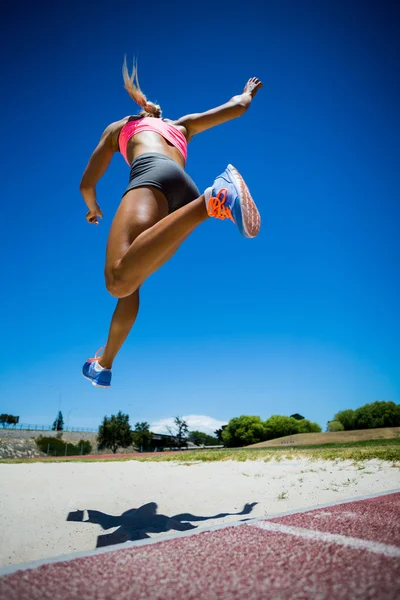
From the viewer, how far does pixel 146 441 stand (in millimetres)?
52281

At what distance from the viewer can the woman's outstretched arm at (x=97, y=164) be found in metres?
2.78

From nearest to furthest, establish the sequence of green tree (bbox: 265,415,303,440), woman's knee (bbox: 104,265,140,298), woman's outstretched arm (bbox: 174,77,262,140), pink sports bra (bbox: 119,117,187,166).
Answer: woman's knee (bbox: 104,265,140,298), pink sports bra (bbox: 119,117,187,166), woman's outstretched arm (bbox: 174,77,262,140), green tree (bbox: 265,415,303,440)

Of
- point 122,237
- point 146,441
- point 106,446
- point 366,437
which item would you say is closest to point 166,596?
point 122,237

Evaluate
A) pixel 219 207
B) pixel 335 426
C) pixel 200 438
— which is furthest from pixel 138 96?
pixel 200 438

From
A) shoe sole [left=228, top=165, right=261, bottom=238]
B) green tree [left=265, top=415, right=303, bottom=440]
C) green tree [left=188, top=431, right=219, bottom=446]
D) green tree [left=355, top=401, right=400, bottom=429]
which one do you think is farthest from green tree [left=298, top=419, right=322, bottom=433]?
shoe sole [left=228, top=165, right=261, bottom=238]

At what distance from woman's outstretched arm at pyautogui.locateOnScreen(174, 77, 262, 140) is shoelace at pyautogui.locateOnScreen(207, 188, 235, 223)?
1.28 meters

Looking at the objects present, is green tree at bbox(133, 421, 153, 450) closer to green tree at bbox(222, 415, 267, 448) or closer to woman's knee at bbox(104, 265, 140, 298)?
green tree at bbox(222, 415, 267, 448)

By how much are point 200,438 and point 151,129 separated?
260ft

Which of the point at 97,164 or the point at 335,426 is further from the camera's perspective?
the point at 335,426

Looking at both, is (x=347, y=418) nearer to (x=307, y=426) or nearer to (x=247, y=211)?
(x=307, y=426)

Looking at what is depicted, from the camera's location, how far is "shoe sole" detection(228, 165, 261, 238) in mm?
1940

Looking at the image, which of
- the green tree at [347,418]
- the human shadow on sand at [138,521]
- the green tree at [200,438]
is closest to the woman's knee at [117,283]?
the human shadow on sand at [138,521]

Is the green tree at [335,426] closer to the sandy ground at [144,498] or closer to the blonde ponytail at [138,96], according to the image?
the sandy ground at [144,498]

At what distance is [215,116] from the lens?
2932 millimetres
